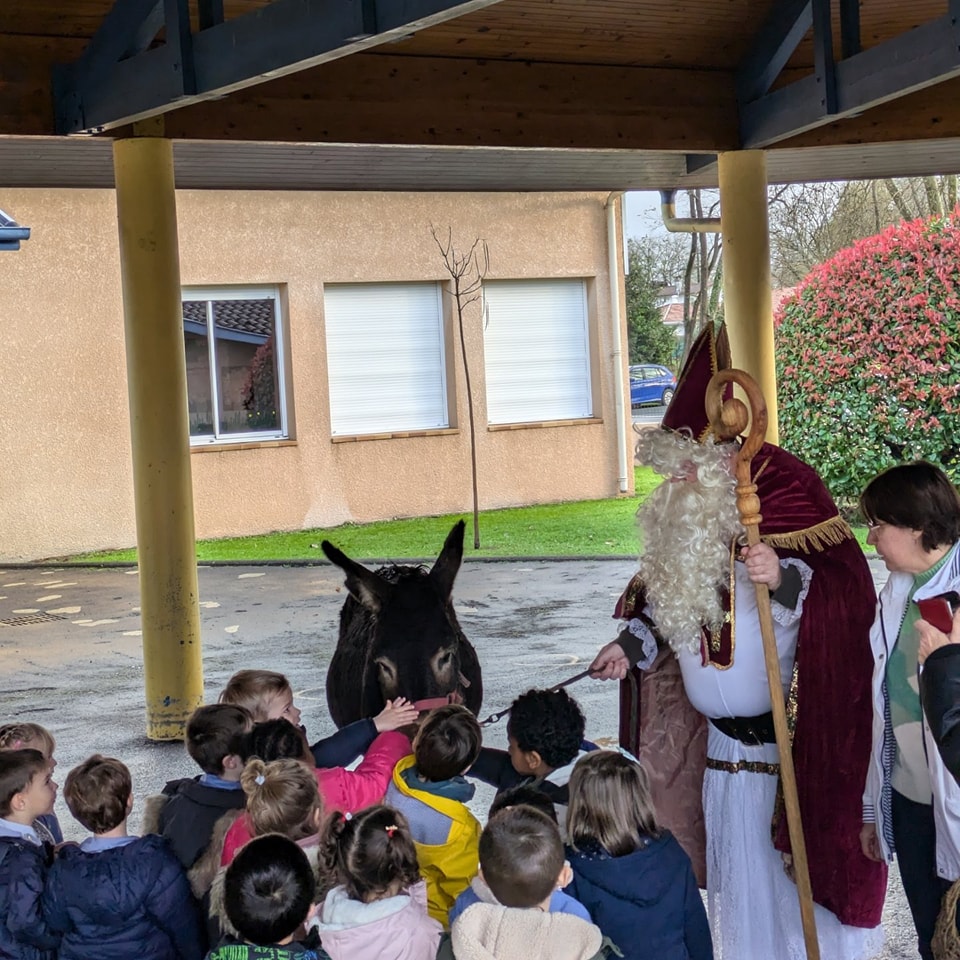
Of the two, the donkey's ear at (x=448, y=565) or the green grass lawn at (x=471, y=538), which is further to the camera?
the green grass lawn at (x=471, y=538)

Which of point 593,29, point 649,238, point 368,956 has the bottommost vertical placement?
point 368,956

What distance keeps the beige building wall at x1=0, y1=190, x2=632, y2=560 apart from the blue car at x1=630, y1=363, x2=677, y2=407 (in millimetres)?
13723

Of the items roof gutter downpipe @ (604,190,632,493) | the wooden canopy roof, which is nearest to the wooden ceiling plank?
the wooden canopy roof

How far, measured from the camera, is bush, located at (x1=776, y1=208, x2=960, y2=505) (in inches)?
546

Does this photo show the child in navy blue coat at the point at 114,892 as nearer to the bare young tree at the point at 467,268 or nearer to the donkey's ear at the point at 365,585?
the donkey's ear at the point at 365,585

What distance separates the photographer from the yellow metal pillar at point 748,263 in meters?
8.93

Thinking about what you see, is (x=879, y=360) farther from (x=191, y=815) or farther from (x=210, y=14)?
(x=191, y=815)

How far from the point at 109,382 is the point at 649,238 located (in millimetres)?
20858

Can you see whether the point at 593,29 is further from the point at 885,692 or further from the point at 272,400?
the point at 272,400

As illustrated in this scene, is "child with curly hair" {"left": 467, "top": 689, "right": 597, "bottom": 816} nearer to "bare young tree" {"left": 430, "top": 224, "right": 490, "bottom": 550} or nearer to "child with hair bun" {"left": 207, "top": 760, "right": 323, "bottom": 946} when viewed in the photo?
"child with hair bun" {"left": 207, "top": 760, "right": 323, "bottom": 946}

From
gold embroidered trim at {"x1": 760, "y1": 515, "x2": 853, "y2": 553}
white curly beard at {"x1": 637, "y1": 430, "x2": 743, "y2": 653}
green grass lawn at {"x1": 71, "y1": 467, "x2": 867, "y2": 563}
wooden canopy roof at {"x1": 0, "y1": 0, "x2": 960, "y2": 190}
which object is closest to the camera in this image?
gold embroidered trim at {"x1": 760, "y1": 515, "x2": 853, "y2": 553}

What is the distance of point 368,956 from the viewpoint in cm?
315

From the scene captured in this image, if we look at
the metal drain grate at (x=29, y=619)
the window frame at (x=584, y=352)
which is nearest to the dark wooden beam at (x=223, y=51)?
the metal drain grate at (x=29, y=619)

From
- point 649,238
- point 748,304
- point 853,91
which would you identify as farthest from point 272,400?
point 649,238
